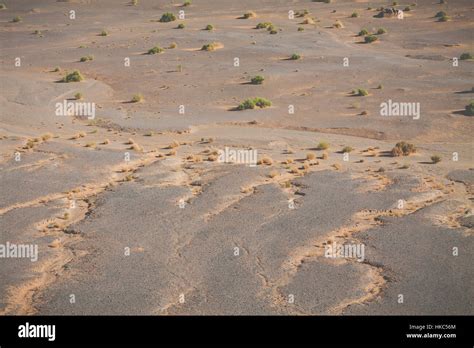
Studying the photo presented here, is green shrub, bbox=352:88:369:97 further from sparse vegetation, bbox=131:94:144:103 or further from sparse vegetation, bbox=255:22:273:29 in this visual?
sparse vegetation, bbox=255:22:273:29

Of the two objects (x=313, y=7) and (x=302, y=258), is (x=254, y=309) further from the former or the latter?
(x=313, y=7)

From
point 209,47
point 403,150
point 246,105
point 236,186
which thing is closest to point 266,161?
point 236,186

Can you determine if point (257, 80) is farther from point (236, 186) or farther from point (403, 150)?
point (236, 186)

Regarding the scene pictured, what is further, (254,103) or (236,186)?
(254,103)

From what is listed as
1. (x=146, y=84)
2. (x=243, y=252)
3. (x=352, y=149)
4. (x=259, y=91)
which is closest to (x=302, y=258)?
(x=243, y=252)

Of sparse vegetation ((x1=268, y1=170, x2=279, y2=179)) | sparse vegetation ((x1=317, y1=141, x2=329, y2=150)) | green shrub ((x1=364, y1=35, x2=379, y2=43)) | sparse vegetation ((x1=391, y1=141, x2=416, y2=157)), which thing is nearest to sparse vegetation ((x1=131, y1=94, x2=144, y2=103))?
sparse vegetation ((x1=317, y1=141, x2=329, y2=150))

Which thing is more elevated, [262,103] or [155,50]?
[155,50]
